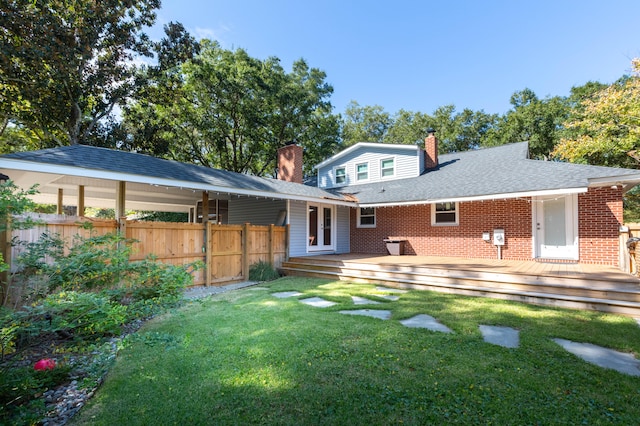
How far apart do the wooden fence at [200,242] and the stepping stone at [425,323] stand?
14.7 ft

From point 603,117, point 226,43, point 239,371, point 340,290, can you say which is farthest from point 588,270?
point 226,43

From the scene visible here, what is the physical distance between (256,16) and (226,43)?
5.06 metres

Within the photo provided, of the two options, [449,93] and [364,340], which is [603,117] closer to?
[449,93]

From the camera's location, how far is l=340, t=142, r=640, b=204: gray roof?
317 inches

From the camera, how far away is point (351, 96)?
3256cm

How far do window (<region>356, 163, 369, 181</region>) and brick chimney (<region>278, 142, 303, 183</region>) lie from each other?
9.67ft

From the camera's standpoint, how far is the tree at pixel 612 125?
579 inches

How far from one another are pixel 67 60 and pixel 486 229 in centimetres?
1615

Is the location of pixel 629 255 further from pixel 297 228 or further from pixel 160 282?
pixel 160 282

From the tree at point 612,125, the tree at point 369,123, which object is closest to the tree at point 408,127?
the tree at point 369,123

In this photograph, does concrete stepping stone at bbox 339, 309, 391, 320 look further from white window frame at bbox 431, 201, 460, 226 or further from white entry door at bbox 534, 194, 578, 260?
white entry door at bbox 534, 194, 578, 260

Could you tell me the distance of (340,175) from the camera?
15.7m

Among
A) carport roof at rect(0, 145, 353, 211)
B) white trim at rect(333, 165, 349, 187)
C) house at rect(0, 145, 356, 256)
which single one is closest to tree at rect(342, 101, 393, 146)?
white trim at rect(333, 165, 349, 187)

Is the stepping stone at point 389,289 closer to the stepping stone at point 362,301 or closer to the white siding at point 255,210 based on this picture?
the stepping stone at point 362,301
